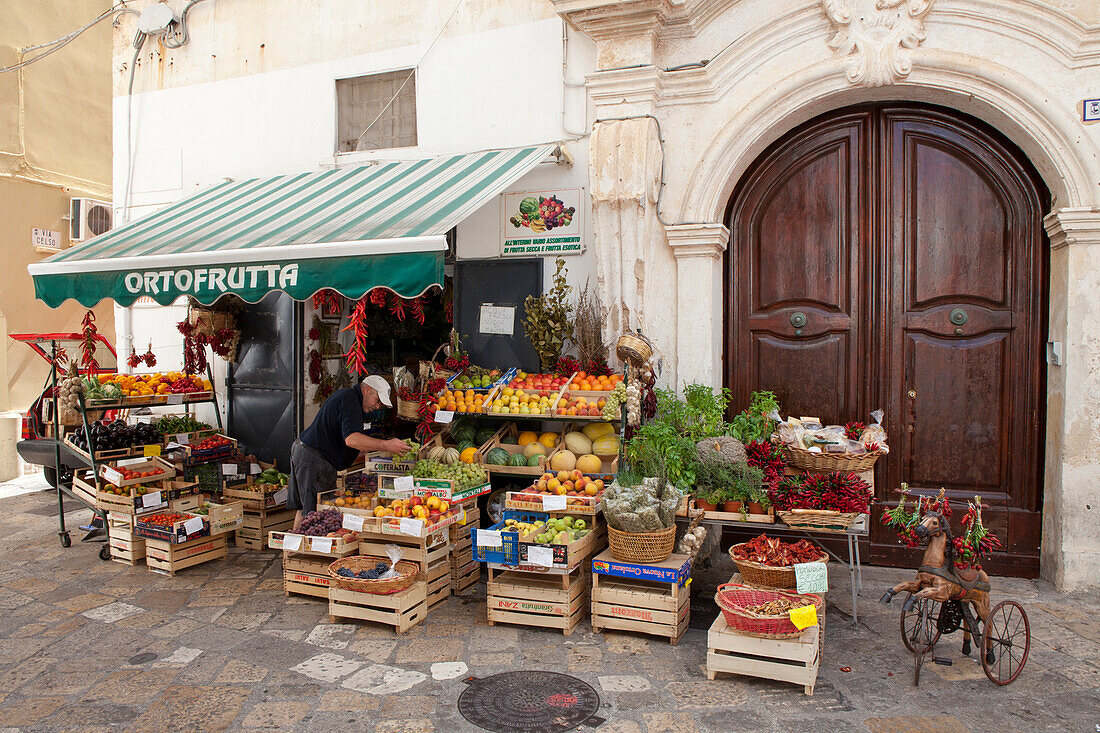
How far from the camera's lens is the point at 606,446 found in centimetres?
580

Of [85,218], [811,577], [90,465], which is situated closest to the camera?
Result: [811,577]

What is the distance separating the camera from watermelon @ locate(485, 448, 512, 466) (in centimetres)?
584

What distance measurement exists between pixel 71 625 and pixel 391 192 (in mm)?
4085

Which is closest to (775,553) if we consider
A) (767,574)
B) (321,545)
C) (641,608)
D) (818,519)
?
(767,574)

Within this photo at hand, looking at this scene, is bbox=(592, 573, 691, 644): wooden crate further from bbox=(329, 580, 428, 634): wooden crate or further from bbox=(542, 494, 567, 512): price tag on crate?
bbox=(329, 580, 428, 634): wooden crate

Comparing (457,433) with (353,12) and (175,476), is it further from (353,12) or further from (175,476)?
(353,12)

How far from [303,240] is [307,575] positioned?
2508mm

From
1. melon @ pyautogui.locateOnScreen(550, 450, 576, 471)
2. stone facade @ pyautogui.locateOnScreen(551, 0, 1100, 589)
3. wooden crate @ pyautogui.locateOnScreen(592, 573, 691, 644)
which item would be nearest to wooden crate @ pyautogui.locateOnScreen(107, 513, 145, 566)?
melon @ pyautogui.locateOnScreen(550, 450, 576, 471)

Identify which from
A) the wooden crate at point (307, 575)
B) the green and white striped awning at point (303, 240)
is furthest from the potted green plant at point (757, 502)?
the wooden crate at point (307, 575)

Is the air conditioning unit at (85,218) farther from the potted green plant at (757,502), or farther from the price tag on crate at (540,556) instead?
the potted green plant at (757,502)

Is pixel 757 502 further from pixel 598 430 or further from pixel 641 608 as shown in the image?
pixel 598 430

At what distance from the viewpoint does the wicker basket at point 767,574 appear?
414 cm

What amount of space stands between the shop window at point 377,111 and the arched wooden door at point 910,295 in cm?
367

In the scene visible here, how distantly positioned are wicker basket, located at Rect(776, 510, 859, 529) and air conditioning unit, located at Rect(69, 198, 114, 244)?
1246 centimetres
